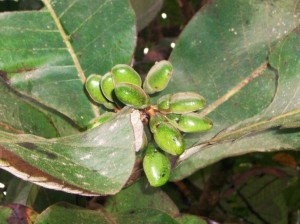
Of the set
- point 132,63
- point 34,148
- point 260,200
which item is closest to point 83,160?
point 34,148

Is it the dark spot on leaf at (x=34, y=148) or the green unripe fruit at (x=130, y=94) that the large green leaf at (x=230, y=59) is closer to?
the green unripe fruit at (x=130, y=94)

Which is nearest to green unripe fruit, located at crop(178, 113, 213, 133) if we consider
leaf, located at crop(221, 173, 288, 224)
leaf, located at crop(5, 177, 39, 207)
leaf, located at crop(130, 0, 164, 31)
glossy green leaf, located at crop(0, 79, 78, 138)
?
glossy green leaf, located at crop(0, 79, 78, 138)

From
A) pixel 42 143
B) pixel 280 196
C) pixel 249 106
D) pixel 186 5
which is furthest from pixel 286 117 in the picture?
pixel 280 196

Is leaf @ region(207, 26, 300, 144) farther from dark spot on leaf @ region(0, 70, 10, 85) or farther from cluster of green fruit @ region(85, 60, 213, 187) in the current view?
dark spot on leaf @ region(0, 70, 10, 85)

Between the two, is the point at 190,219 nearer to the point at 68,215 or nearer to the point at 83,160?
the point at 68,215

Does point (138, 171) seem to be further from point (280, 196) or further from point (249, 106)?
point (280, 196)

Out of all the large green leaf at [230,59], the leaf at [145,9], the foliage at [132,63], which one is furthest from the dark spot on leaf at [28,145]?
the leaf at [145,9]
